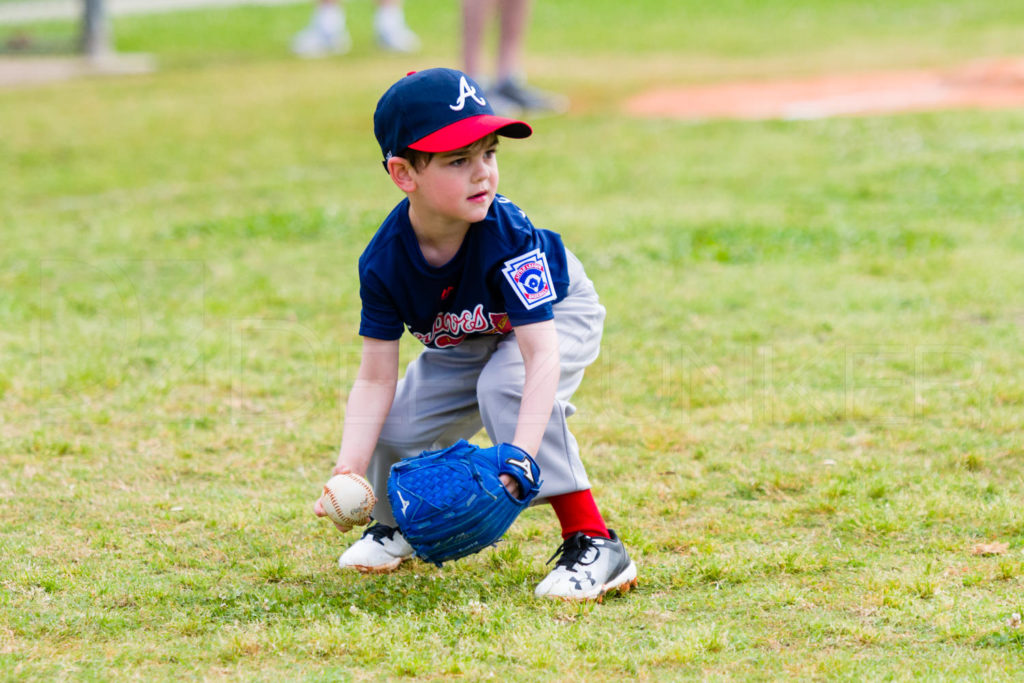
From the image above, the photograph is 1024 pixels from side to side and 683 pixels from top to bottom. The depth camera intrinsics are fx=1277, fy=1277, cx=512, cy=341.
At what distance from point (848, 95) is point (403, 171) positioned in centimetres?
794

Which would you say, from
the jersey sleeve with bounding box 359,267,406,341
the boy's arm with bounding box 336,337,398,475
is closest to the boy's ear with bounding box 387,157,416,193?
the jersey sleeve with bounding box 359,267,406,341

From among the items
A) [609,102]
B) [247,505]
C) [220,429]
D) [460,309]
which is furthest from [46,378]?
[609,102]

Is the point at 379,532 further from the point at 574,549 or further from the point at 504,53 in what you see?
the point at 504,53

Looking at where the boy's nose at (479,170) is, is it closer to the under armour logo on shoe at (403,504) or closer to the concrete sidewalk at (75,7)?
the under armour logo on shoe at (403,504)

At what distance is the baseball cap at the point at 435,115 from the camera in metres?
2.78

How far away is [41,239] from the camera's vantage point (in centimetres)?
655

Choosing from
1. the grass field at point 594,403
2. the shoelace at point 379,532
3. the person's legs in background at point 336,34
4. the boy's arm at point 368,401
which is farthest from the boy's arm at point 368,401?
the person's legs in background at point 336,34

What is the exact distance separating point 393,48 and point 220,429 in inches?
381

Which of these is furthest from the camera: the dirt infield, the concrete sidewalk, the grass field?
the concrete sidewalk

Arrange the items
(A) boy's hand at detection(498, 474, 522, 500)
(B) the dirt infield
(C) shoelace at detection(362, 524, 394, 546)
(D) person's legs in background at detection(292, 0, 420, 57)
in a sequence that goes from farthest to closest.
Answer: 1. (D) person's legs in background at detection(292, 0, 420, 57)
2. (B) the dirt infield
3. (C) shoelace at detection(362, 524, 394, 546)
4. (A) boy's hand at detection(498, 474, 522, 500)

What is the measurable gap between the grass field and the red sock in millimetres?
148

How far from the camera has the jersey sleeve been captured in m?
3.01

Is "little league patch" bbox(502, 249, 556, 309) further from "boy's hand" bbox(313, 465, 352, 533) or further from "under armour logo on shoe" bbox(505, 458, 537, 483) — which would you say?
"boy's hand" bbox(313, 465, 352, 533)

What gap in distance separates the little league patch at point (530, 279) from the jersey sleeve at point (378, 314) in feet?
1.02
